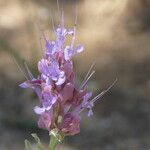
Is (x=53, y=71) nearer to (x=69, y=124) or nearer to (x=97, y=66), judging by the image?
(x=69, y=124)

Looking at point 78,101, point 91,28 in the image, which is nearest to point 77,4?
point 91,28

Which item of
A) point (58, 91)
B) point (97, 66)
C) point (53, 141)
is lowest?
point (97, 66)

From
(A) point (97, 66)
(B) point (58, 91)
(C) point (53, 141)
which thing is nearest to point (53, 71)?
(B) point (58, 91)

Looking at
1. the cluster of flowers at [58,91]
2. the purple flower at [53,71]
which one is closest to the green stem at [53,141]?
the cluster of flowers at [58,91]

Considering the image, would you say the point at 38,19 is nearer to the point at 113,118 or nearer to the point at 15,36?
the point at 15,36

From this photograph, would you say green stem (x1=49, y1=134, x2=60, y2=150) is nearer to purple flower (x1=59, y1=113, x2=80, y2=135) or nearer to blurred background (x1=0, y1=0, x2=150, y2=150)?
purple flower (x1=59, y1=113, x2=80, y2=135)

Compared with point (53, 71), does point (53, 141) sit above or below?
below
